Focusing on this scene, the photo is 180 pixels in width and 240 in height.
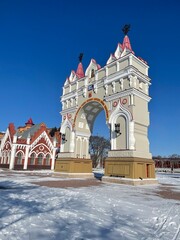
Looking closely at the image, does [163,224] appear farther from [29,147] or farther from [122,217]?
[29,147]

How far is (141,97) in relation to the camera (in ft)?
51.6

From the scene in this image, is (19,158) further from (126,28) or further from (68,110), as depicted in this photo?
(126,28)

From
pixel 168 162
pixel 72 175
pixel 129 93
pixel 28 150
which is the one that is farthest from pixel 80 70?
pixel 168 162

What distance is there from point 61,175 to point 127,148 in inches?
321

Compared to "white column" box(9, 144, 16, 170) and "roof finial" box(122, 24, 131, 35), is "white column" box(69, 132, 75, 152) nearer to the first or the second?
"roof finial" box(122, 24, 131, 35)

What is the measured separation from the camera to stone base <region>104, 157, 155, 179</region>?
13437 millimetres

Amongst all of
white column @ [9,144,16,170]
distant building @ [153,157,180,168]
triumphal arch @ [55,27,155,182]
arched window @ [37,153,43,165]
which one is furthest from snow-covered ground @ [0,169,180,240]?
distant building @ [153,157,180,168]

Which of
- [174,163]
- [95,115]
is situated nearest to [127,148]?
[95,115]

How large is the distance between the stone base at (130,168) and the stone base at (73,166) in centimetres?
480

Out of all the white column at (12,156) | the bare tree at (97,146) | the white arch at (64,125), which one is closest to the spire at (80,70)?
the white arch at (64,125)

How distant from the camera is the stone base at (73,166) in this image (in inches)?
734

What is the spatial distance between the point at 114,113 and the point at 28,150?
2111 cm

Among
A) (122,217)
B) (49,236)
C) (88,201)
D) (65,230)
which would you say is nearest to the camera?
(49,236)

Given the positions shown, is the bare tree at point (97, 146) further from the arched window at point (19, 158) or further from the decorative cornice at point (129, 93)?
the decorative cornice at point (129, 93)
